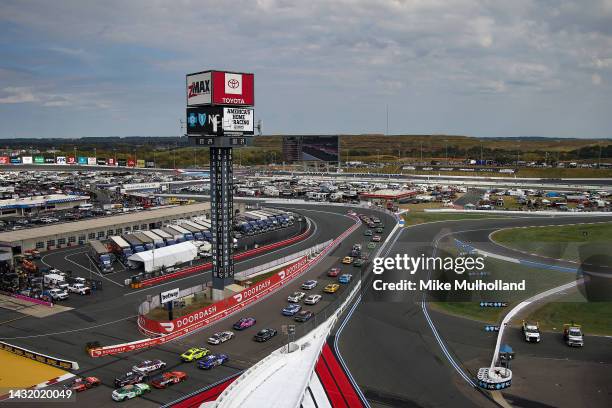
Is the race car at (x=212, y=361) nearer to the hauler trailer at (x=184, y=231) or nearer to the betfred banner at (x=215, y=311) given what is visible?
the betfred banner at (x=215, y=311)

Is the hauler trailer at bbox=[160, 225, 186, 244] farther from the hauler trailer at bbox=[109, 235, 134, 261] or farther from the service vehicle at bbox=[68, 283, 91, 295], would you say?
the service vehicle at bbox=[68, 283, 91, 295]

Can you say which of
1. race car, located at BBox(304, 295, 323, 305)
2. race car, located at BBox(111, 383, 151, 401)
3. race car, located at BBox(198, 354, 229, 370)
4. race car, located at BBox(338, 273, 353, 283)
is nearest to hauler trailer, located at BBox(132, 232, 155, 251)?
race car, located at BBox(338, 273, 353, 283)

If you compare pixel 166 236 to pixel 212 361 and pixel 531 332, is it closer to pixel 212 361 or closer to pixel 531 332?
pixel 212 361

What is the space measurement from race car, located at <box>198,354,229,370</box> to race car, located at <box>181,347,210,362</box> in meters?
0.44

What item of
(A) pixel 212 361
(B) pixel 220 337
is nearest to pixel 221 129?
(B) pixel 220 337

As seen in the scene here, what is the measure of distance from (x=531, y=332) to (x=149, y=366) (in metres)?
20.5

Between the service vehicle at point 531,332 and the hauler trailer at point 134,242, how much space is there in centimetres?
3408

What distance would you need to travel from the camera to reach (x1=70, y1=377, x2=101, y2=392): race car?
23700 millimetres

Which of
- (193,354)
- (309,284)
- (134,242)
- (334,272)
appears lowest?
(193,354)

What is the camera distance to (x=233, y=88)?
1403 inches

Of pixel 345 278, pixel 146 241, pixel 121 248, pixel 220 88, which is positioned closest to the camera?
pixel 220 88

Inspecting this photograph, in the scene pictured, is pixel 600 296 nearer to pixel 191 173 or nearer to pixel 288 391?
pixel 288 391

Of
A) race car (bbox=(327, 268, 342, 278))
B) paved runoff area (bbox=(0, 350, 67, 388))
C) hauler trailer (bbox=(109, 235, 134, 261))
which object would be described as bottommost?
paved runoff area (bbox=(0, 350, 67, 388))

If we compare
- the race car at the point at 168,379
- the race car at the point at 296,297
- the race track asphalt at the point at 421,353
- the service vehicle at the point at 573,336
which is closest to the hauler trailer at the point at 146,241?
the race car at the point at 296,297
